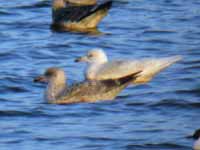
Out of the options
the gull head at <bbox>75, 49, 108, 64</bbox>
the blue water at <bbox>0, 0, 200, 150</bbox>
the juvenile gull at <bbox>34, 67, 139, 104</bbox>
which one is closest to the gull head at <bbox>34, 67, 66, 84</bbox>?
the juvenile gull at <bbox>34, 67, 139, 104</bbox>

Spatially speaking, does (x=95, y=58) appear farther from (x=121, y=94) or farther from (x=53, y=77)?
(x=53, y=77)

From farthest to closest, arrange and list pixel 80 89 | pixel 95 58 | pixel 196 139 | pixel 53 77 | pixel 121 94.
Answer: pixel 95 58 → pixel 121 94 → pixel 53 77 → pixel 80 89 → pixel 196 139

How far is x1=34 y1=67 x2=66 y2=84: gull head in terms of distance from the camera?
15047mm

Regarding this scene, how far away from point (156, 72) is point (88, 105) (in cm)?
135

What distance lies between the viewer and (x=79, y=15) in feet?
67.9

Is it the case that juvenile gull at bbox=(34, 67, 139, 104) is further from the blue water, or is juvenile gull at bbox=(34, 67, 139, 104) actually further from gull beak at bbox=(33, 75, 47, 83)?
the blue water

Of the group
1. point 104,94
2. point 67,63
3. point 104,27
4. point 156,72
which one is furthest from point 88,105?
point 104,27

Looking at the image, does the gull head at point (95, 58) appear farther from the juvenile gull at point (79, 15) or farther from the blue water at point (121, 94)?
the juvenile gull at point (79, 15)

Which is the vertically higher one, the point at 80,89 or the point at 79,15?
the point at 80,89

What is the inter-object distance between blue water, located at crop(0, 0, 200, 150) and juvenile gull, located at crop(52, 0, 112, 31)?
209mm

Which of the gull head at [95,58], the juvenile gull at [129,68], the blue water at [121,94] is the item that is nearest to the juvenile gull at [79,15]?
the blue water at [121,94]

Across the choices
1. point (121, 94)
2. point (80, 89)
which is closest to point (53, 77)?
point (80, 89)

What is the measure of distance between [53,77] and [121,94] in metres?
0.89

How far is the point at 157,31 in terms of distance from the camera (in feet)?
64.7
